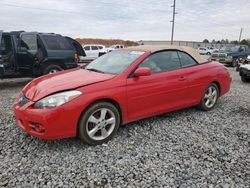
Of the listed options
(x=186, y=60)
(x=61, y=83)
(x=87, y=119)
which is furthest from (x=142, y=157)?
(x=186, y=60)

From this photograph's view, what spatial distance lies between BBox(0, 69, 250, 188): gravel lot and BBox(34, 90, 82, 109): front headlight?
686 millimetres

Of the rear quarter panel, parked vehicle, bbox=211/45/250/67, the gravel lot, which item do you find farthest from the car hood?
parked vehicle, bbox=211/45/250/67

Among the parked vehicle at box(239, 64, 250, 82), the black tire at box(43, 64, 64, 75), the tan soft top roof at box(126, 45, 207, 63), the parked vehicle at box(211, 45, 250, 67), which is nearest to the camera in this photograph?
the tan soft top roof at box(126, 45, 207, 63)

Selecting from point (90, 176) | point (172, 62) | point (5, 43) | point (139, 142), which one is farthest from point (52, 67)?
point (90, 176)

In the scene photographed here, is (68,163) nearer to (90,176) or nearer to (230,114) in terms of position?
(90,176)

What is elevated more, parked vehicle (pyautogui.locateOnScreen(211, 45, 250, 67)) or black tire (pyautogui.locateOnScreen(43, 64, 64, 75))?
black tire (pyautogui.locateOnScreen(43, 64, 64, 75))

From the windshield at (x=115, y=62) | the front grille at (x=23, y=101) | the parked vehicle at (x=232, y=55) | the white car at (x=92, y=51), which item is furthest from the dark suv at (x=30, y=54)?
the white car at (x=92, y=51)

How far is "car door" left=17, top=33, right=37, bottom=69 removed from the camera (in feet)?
24.5

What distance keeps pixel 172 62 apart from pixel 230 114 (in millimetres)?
1786

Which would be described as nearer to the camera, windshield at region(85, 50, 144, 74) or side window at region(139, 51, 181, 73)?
windshield at region(85, 50, 144, 74)

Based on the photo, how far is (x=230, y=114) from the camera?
498cm

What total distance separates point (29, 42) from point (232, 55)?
14187mm

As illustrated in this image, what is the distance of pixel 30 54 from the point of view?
24.8ft

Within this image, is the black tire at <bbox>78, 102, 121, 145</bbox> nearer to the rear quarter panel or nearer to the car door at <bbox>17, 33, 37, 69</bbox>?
the rear quarter panel
